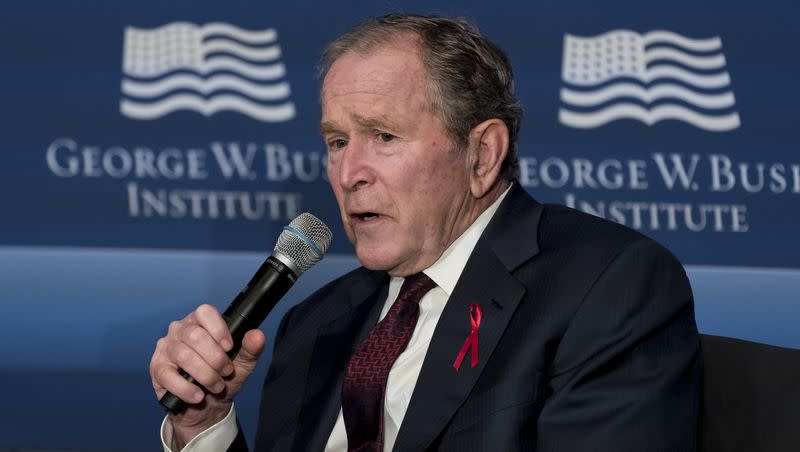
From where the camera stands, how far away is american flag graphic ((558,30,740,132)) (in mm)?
3141

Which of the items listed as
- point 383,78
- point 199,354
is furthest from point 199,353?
point 383,78

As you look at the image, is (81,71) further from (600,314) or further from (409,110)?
(600,314)

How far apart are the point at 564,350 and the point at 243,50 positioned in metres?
1.85

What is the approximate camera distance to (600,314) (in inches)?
72.6

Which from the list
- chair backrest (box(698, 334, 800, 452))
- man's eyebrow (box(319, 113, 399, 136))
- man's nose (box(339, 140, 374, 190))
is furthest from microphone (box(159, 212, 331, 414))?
chair backrest (box(698, 334, 800, 452))

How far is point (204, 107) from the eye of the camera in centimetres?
332

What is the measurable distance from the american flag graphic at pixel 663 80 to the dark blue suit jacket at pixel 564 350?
1.16 metres

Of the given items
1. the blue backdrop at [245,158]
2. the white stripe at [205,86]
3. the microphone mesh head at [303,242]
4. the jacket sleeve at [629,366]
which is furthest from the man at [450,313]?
the white stripe at [205,86]

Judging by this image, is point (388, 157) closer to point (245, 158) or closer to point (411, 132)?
point (411, 132)

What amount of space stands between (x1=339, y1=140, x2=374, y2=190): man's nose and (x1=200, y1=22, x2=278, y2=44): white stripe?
4.51 feet

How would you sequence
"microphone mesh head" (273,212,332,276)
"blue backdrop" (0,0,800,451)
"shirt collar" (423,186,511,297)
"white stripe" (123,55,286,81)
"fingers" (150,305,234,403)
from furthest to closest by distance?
"white stripe" (123,55,286,81) → "blue backdrop" (0,0,800,451) → "shirt collar" (423,186,511,297) → "microphone mesh head" (273,212,332,276) → "fingers" (150,305,234,403)

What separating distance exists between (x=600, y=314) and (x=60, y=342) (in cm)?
215

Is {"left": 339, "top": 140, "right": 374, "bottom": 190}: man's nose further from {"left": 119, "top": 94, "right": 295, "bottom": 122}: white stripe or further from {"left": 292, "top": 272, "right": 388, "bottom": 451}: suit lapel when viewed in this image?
{"left": 119, "top": 94, "right": 295, "bottom": 122}: white stripe

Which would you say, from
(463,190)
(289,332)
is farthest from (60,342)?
(463,190)
